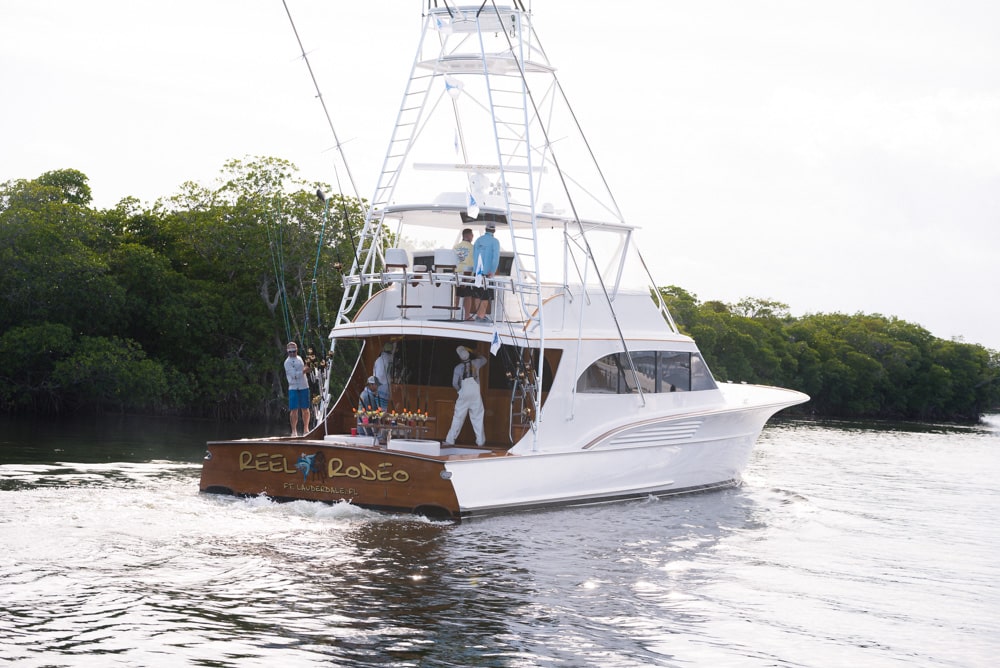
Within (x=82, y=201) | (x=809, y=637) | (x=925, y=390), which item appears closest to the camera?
(x=809, y=637)

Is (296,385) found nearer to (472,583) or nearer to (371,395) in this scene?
(371,395)

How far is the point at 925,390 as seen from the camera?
64.0 metres

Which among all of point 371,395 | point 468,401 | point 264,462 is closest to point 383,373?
point 371,395

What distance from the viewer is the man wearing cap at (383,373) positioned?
608 inches

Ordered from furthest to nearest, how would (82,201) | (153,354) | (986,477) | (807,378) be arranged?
(807,378) → (82,201) → (153,354) → (986,477)

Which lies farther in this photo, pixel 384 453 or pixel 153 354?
pixel 153 354

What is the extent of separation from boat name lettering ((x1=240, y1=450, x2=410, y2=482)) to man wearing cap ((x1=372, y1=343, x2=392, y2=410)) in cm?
227

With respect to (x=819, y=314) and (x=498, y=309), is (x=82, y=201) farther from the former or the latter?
(x=819, y=314)

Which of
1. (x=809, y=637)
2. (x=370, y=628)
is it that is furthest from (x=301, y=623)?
(x=809, y=637)

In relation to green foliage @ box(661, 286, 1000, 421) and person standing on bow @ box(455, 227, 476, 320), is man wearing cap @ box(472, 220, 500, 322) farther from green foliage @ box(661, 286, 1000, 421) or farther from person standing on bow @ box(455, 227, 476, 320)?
green foliage @ box(661, 286, 1000, 421)

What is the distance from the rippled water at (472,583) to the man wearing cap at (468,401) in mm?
1575

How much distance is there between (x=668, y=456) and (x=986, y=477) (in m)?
12.0

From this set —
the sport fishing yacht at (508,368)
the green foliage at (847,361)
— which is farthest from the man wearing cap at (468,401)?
the green foliage at (847,361)

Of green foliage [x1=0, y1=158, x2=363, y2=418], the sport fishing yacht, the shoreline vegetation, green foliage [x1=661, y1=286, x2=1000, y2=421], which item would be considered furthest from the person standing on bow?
green foliage [x1=661, y1=286, x2=1000, y2=421]
